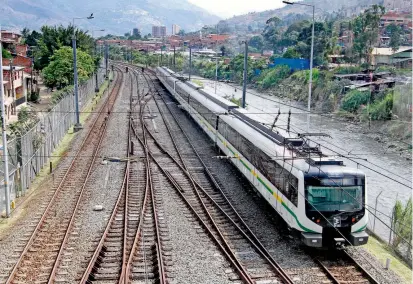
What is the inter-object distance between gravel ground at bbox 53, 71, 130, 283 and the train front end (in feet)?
19.8

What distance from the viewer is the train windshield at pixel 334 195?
539 inches

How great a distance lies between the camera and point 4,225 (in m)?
16.6

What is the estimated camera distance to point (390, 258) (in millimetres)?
14406

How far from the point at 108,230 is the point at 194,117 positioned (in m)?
21.4

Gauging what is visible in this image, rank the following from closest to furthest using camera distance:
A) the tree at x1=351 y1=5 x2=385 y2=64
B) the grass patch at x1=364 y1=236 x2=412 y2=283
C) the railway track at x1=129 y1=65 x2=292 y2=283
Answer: the railway track at x1=129 y1=65 x2=292 y2=283
the grass patch at x1=364 y1=236 x2=412 y2=283
the tree at x1=351 y1=5 x2=385 y2=64

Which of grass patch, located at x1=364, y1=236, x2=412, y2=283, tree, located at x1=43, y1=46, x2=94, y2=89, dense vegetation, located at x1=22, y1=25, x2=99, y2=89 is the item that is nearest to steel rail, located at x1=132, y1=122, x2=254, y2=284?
grass patch, located at x1=364, y1=236, x2=412, y2=283

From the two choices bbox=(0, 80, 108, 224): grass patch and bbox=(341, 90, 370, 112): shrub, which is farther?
bbox=(341, 90, 370, 112): shrub

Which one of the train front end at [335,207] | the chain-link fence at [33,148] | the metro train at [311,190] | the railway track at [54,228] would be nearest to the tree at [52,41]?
the chain-link fence at [33,148]

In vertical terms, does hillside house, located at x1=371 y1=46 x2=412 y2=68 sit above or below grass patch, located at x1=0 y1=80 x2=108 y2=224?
above

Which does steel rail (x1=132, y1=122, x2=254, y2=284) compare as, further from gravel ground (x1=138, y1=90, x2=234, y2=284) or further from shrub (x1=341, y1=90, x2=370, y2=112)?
shrub (x1=341, y1=90, x2=370, y2=112)

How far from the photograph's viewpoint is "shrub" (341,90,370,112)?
46606 mm

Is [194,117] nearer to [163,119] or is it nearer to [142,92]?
[163,119]

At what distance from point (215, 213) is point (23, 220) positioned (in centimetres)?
635

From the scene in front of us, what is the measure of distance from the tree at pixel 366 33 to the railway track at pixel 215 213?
41.7 meters
